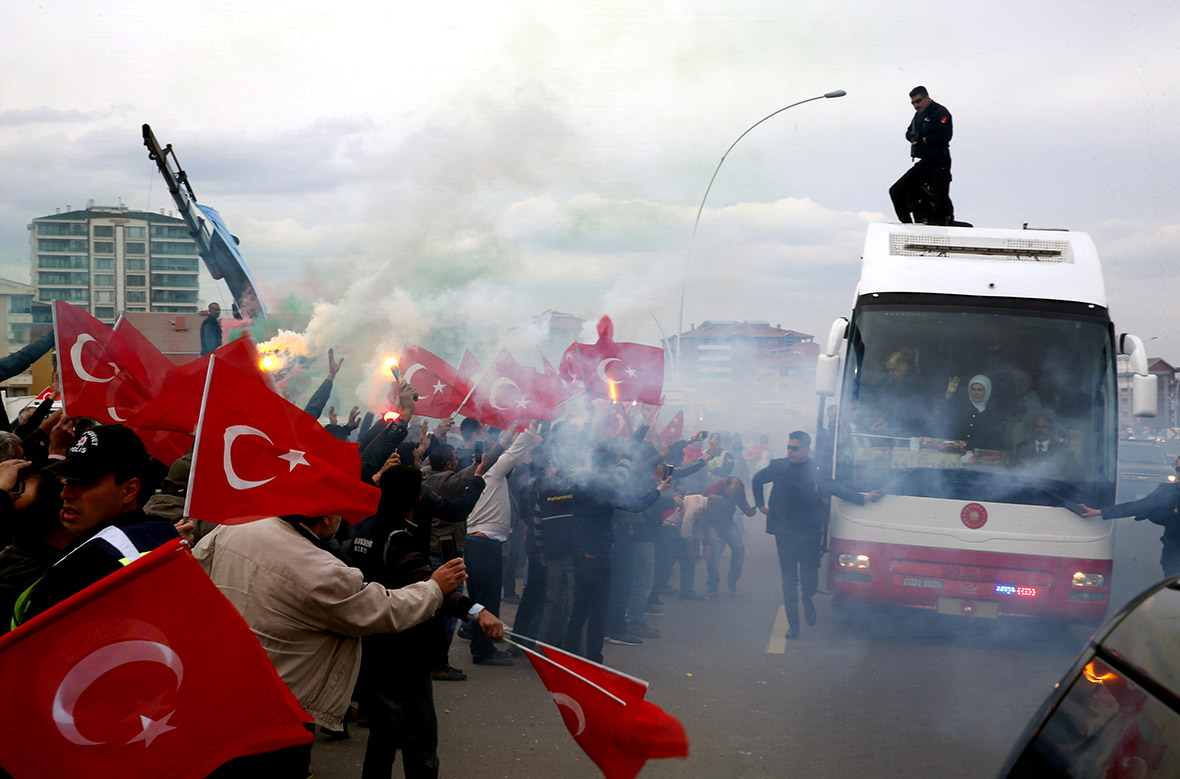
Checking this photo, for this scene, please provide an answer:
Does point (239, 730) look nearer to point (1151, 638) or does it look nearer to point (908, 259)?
point (1151, 638)

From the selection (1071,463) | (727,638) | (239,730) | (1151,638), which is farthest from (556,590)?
(1151,638)

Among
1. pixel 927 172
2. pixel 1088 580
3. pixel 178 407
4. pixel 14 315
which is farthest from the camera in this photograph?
pixel 14 315

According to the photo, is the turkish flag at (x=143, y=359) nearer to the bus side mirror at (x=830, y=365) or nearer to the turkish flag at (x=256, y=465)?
the turkish flag at (x=256, y=465)

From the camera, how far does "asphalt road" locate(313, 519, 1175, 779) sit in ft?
19.1

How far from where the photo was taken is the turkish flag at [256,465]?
3.78 m

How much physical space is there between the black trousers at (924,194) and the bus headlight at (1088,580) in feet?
14.9

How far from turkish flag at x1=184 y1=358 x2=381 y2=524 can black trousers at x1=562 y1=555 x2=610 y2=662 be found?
3872mm

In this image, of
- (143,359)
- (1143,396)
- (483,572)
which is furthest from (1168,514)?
(143,359)

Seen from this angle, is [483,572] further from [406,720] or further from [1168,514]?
[1168,514]

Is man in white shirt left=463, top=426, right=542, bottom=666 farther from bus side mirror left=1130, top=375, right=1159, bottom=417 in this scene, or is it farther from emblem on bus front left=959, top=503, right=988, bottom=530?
bus side mirror left=1130, top=375, right=1159, bottom=417

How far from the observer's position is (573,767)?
5.78m

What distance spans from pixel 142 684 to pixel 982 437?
7133 mm

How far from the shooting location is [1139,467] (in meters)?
29.4

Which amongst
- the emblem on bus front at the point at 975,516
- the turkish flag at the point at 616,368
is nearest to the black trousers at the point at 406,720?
the emblem on bus front at the point at 975,516
